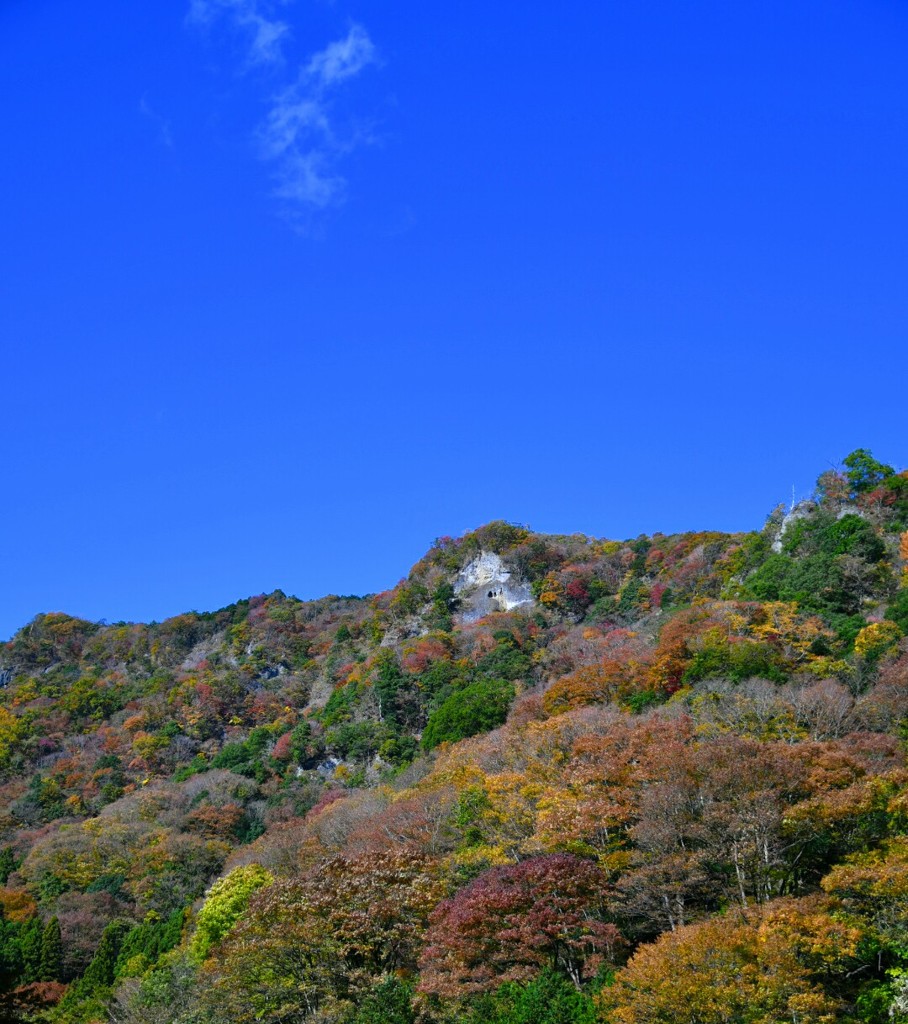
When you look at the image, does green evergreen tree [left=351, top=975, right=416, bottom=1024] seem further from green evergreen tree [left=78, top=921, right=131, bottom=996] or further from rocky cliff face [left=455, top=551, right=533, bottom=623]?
rocky cliff face [left=455, top=551, right=533, bottom=623]

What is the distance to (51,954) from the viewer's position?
3975 centimetres

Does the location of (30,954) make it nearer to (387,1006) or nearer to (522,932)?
(387,1006)

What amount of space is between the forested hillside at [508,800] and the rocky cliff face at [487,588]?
277 millimetres

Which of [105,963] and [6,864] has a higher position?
[6,864]

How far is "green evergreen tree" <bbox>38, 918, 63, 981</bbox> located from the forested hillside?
0.42ft

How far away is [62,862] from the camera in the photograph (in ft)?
153

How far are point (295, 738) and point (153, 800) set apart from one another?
9323 mm

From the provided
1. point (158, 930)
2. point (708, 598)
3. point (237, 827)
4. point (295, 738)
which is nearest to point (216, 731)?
point (295, 738)

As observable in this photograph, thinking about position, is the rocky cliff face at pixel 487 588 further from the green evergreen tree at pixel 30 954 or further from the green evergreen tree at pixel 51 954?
the green evergreen tree at pixel 30 954

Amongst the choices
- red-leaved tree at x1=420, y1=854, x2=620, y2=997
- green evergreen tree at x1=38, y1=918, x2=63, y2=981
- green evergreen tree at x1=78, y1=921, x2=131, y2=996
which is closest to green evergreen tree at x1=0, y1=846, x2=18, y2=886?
green evergreen tree at x1=38, y1=918, x2=63, y2=981

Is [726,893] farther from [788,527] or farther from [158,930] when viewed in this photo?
[788,527]

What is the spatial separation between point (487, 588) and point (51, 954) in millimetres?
41550

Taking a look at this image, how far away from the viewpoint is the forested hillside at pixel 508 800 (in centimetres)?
2073

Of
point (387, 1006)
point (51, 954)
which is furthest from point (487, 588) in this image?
point (387, 1006)
